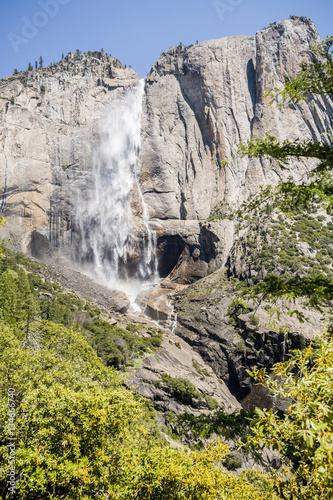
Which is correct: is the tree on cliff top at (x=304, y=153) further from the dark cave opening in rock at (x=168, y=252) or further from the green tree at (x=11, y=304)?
the dark cave opening in rock at (x=168, y=252)

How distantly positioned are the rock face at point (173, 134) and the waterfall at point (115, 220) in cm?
180

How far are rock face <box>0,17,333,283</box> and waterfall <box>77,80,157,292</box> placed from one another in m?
1.80

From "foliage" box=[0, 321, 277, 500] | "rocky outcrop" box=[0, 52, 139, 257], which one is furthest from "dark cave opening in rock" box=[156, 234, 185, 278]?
"foliage" box=[0, 321, 277, 500]

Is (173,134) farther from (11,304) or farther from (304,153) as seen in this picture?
(304,153)

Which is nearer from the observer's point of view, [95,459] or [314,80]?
[314,80]

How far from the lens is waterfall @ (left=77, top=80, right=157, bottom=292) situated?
71562 mm

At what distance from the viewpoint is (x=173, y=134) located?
78875 mm

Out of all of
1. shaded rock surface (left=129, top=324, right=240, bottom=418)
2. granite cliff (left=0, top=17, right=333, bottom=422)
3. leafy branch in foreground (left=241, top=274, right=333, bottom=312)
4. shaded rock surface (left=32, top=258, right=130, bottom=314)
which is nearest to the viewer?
leafy branch in foreground (left=241, top=274, right=333, bottom=312)

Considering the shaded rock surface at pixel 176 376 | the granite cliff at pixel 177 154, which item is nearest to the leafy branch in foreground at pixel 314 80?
the shaded rock surface at pixel 176 376

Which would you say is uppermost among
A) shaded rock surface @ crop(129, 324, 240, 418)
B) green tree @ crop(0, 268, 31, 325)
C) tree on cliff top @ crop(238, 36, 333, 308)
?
tree on cliff top @ crop(238, 36, 333, 308)

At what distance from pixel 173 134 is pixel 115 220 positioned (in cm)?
2708

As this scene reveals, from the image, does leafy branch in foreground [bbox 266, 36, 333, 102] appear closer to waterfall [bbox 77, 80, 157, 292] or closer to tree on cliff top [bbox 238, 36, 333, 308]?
tree on cliff top [bbox 238, 36, 333, 308]

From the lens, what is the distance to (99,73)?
283ft

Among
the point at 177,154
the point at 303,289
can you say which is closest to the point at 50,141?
the point at 177,154
